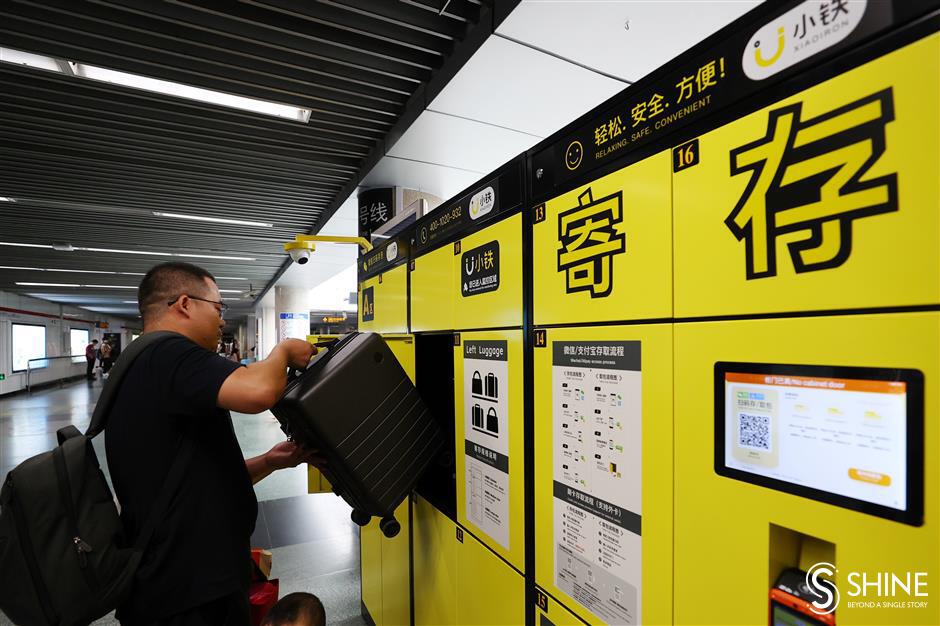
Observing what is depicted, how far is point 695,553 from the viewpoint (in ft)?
3.33

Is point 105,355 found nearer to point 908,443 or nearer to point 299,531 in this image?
point 299,531

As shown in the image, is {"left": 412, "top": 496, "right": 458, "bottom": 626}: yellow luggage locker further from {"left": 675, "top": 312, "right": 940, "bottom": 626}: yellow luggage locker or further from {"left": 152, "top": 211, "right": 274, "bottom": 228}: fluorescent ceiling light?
{"left": 152, "top": 211, "right": 274, "bottom": 228}: fluorescent ceiling light

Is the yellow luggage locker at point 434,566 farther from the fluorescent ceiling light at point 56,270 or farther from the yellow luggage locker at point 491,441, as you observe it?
the fluorescent ceiling light at point 56,270

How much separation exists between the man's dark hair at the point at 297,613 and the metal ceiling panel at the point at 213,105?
115 inches

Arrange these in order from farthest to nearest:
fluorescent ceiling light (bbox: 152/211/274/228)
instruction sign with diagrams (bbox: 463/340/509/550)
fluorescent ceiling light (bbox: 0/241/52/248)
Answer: fluorescent ceiling light (bbox: 0/241/52/248), fluorescent ceiling light (bbox: 152/211/274/228), instruction sign with diagrams (bbox: 463/340/509/550)

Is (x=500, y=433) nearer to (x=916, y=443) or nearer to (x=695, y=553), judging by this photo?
(x=695, y=553)

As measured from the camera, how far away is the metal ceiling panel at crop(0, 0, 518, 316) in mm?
2818

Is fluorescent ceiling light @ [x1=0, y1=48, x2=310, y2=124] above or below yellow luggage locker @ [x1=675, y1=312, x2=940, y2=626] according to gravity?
above

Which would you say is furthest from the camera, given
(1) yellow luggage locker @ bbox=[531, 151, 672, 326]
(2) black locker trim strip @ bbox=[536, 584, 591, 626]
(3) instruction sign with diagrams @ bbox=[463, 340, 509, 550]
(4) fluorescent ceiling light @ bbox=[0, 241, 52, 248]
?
(4) fluorescent ceiling light @ bbox=[0, 241, 52, 248]

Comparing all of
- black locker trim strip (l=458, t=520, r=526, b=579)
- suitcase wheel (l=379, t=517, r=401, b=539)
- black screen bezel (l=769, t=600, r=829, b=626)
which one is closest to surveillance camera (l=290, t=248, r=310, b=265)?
suitcase wheel (l=379, t=517, r=401, b=539)

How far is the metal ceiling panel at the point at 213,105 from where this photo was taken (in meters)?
2.82

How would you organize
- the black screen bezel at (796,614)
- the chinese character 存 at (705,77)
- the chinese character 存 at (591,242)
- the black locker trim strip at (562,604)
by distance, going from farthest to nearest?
1. the black locker trim strip at (562,604)
2. the chinese character 存 at (591,242)
3. the chinese character 存 at (705,77)
4. the black screen bezel at (796,614)

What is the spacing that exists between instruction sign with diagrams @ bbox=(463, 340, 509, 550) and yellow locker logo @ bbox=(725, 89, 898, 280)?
94 centimetres

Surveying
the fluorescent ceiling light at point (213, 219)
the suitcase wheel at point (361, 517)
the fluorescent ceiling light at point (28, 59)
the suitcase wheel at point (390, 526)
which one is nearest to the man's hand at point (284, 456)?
the suitcase wheel at point (361, 517)
